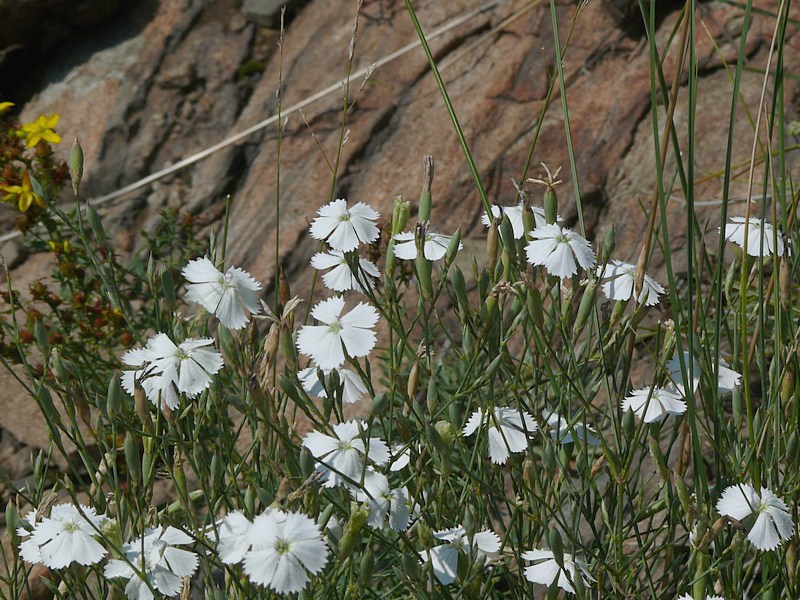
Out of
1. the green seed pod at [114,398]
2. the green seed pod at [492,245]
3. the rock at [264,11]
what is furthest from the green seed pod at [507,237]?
the rock at [264,11]

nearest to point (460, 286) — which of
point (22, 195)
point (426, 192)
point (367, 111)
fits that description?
point (426, 192)

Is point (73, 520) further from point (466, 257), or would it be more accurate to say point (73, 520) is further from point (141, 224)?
point (141, 224)

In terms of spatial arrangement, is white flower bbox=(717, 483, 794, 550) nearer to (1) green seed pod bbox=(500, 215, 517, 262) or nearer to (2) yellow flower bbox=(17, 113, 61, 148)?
(1) green seed pod bbox=(500, 215, 517, 262)

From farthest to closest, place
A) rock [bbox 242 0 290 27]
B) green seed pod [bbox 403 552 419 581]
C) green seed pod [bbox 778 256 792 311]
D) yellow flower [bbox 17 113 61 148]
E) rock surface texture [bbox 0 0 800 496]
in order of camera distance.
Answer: rock [bbox 242 0 290 27], rock surface texture [bbox 0 0 800 496], yellow flower [bbox 17 113 61 148], green seed pod [bbox 778 256 792 311], green seed pod [bbox 403 552 419 581]

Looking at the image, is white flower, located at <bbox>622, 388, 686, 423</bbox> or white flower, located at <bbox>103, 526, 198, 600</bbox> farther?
white flower, located at <bbox>622, 388, 686, 423</bbox>

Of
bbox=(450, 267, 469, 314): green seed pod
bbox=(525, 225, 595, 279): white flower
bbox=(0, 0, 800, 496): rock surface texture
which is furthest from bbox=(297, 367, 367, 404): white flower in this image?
bbox=(0, 0, 800, 496): rock surface texture

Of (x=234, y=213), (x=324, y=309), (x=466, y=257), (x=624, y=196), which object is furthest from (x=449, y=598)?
(x=234, y=213)
